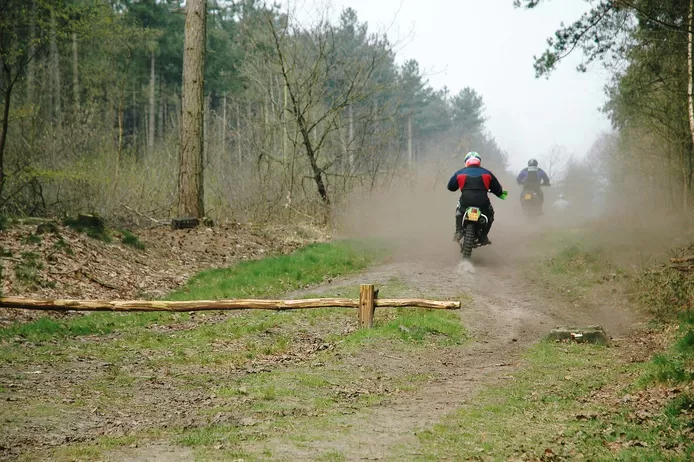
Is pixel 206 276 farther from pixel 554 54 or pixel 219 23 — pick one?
pixel 219 23

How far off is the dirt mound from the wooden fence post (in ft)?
17.2

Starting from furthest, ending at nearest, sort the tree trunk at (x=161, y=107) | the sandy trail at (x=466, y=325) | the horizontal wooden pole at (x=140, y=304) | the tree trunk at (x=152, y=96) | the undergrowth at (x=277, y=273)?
the tree trunk at (x=161, y=107) < the tree trunk at (x=152, y=96) < the undergrowth at (x=277, y=273) < the horizontal wooden pole at (x=140, y=304) < the sandy trail at (x=466, y=325)

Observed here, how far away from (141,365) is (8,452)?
3.69m

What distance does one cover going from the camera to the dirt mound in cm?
1359

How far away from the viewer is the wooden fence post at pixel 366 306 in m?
11.6

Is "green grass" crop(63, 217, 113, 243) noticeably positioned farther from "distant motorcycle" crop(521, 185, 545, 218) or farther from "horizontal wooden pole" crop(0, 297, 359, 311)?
"distant motorcycle" crop(521, 185, 545, 218)

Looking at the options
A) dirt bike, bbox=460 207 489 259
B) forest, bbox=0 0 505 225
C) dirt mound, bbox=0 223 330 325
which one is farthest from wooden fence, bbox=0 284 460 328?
forest, bbox=0 0 505 225

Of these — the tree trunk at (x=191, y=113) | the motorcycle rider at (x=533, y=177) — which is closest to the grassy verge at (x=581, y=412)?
the tree trunk at (x=191, y=113)

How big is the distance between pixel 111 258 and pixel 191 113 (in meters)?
6.33

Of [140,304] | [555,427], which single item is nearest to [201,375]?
[140,304]

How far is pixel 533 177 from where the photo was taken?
2809 centimetres

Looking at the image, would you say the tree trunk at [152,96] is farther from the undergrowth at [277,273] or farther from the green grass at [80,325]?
the green grass at [80,325]

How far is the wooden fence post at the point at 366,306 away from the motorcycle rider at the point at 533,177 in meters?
17.3

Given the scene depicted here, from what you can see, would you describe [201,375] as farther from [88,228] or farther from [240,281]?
[88,228]
